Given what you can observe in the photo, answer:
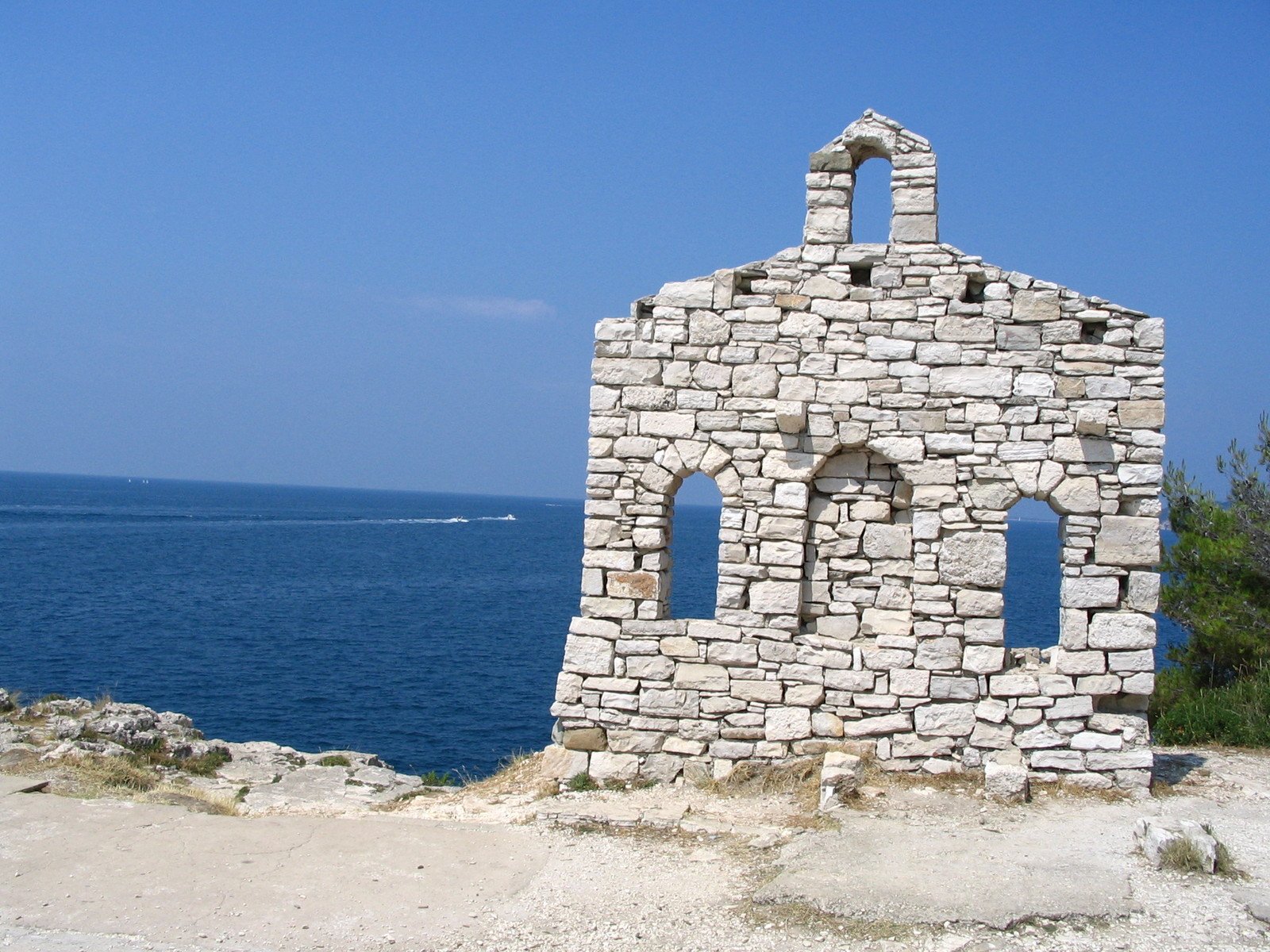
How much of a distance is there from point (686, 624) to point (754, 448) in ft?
5.50

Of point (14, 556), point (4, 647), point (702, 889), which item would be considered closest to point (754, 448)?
point (702, 889)

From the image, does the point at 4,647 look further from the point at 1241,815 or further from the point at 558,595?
the point at 1241,815

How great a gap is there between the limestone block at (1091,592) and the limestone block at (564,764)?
441 cm

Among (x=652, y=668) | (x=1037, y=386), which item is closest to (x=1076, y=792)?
(x=1037, y=386)

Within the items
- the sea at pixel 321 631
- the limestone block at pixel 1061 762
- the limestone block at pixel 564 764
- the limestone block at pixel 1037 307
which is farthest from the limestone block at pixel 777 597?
the sea at pixel 321 631

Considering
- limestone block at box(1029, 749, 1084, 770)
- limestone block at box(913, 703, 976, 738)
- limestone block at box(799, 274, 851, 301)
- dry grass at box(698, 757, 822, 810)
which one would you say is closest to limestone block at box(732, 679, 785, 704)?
dry grass at box(698, 757, 822, 810)

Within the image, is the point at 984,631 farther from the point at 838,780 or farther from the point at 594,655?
the point at 594,655

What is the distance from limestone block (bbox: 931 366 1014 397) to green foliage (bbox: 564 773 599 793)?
14.8 feet

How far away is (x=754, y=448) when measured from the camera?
8.75 metres

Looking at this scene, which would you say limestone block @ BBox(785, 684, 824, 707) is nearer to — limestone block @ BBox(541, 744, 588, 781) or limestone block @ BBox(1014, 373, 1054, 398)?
limestone block @ BBox(541, 744, 588, 781)

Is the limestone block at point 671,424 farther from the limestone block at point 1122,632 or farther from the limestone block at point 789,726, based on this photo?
the limestone block at point 1122,632

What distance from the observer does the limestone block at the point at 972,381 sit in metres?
8.49

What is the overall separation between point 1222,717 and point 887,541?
4928 mm

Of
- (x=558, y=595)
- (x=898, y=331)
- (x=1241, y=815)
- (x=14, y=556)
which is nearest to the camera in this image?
(x=1241, y=815)
